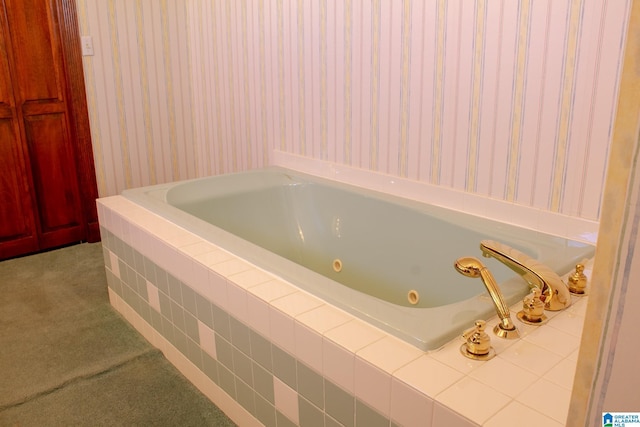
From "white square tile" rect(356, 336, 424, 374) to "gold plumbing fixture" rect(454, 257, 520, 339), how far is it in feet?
0.67

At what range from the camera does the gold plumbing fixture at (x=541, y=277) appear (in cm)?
127

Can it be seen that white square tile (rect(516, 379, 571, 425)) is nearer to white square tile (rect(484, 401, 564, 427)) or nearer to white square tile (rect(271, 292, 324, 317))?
white square tile (rect(484, 401, 564, 427))

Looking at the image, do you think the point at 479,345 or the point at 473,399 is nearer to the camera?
the point at 473,399

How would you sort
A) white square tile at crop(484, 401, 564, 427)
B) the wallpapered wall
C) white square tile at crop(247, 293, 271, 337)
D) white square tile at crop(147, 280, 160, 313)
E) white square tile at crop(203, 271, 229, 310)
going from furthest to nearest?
white square tile at crop(147, 280, 160, 313), the wallpapered wall, white square tile at crop(203, 271, 229, 310), white square tile at crop(247, 293, 271, 337), white square tile at crop(484, 401, 564, 427)

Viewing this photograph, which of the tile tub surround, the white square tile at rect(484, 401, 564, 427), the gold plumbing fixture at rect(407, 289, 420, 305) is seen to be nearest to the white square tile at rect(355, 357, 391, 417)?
the tile tub surround

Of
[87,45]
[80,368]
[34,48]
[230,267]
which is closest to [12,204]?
[34,48]

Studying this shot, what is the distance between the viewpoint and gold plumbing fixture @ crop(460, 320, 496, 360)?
3.55 ft

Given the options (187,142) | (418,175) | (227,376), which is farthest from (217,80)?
(227,376)

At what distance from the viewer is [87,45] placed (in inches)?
120

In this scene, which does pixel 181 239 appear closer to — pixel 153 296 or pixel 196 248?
pixel 196 248

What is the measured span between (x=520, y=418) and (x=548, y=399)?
3.4 inches

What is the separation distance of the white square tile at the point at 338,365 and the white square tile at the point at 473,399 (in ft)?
0.69

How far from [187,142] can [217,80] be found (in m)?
0.55

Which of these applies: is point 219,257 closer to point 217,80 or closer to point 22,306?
point 22,306
